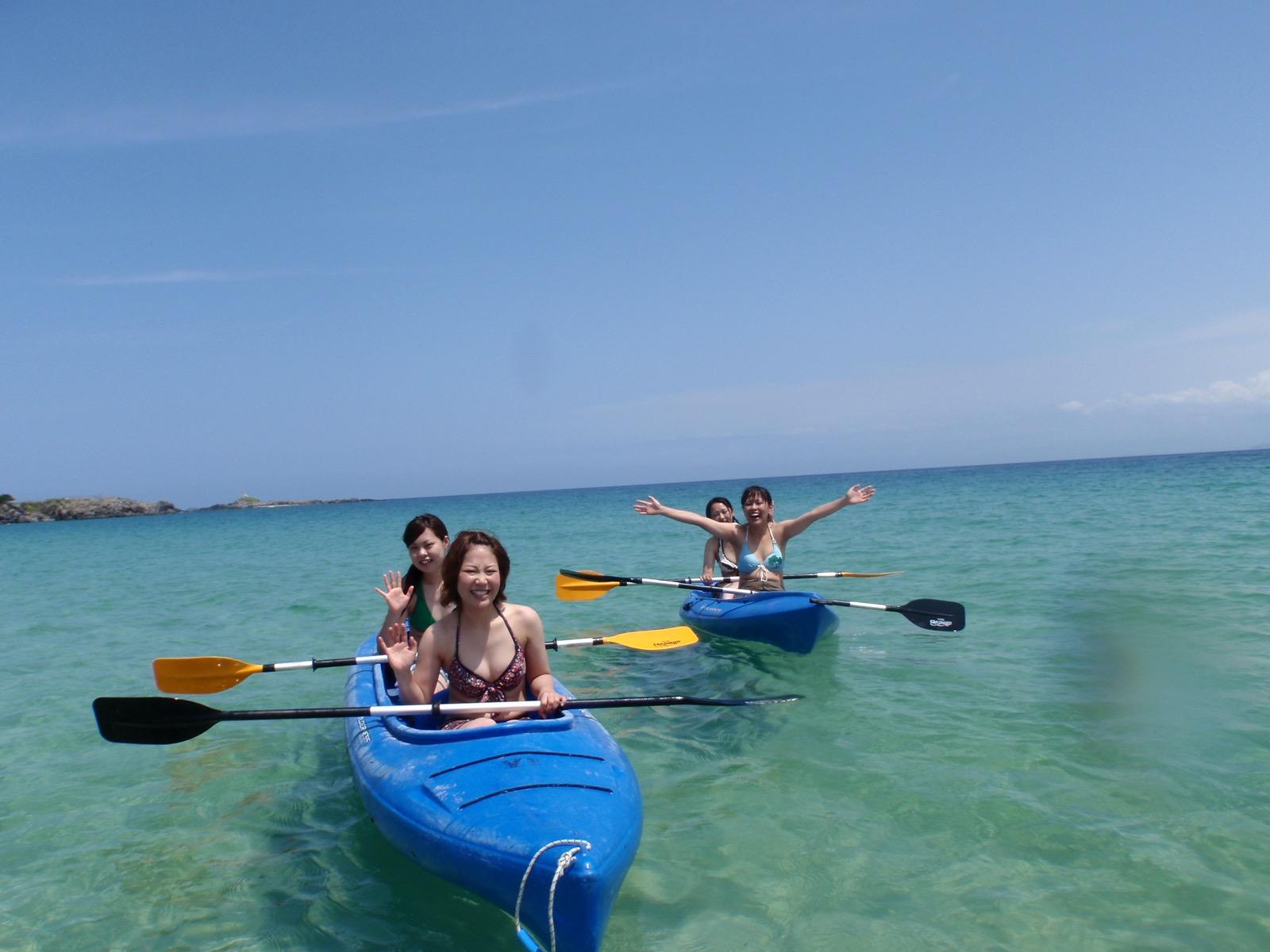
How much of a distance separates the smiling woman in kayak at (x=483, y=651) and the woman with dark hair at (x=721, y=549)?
15.7 ft

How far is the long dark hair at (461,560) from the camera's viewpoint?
3979 mm

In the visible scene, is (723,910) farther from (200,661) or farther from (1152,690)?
(1152,690)

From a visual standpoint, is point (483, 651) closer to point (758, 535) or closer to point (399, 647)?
point (399, 647)

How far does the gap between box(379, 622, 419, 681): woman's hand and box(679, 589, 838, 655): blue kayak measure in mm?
3313

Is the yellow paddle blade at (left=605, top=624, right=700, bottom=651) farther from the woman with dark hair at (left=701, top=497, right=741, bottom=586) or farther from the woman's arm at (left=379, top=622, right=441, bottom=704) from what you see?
the woman with dark hair at (left=701, top=497, right=741, bottom=586)

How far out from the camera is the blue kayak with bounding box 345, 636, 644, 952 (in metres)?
2.83

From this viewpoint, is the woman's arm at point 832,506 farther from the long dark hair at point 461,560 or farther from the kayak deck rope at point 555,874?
the kayak deck rope at point 555,874

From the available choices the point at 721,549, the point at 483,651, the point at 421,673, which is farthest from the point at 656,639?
the point at 721,549

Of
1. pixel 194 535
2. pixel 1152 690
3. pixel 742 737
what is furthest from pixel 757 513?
pixel 194 535

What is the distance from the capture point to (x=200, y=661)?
530cm

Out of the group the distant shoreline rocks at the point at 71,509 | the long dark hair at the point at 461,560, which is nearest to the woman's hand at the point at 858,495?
the long dark hair at the point at 461,560

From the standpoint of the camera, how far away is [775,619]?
7371 mm

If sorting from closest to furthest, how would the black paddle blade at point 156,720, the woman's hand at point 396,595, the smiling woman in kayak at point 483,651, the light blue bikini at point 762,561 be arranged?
the smiling woman in kayak at point 483,651 < the black paddle blade at point 156,720 < the woman's hand at point 396,595 < the light blue bikini at point 762,561

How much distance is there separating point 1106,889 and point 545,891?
2.43 meters
